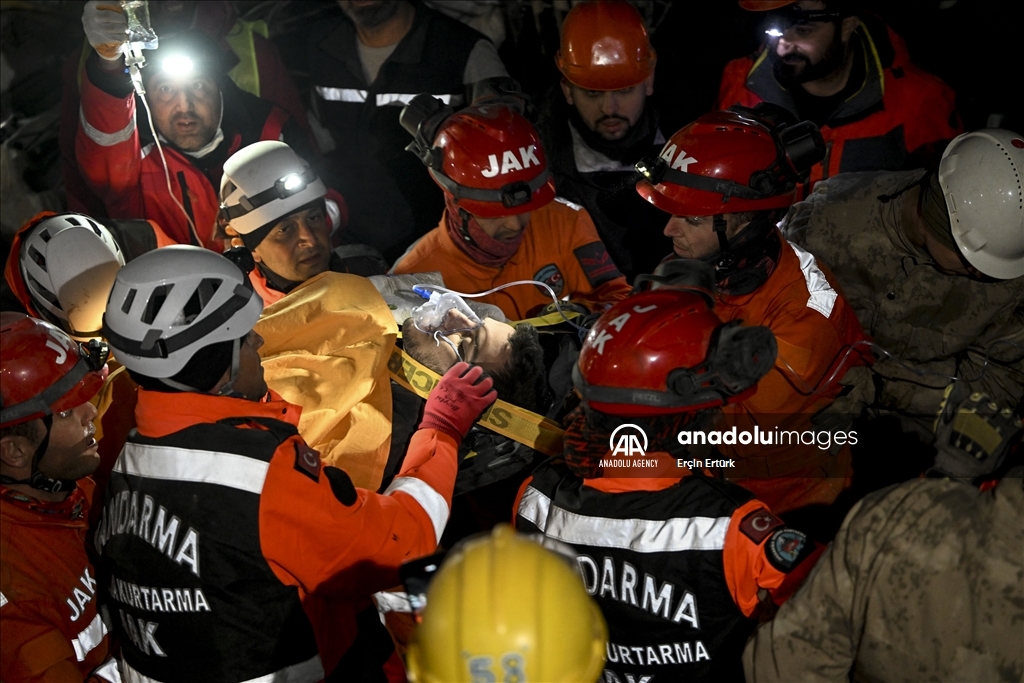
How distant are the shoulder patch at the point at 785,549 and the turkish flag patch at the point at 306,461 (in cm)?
136

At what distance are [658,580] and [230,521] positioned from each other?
128 centimetres

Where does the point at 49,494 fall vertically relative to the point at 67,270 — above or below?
below

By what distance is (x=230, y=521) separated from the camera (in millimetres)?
2750

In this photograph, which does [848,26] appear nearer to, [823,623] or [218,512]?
[823,623]

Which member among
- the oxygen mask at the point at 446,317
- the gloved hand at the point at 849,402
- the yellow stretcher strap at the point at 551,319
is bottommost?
the gloved hand at the point at 849,402

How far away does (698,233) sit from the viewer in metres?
4.02

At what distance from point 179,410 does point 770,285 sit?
2394 mm

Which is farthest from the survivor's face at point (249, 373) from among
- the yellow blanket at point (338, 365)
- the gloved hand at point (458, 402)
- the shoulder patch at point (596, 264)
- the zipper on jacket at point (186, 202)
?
the zipper on jacket at point (186, 202)

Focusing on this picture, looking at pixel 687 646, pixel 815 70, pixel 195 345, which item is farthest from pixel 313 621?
pixel 815 70

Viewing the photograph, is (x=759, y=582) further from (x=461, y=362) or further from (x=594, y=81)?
(x=594, y=81)

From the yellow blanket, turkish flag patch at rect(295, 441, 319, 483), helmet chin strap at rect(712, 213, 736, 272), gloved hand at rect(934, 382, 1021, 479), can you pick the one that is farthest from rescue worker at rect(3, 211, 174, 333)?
gloved hand at rect(934, 382, 1021, 479)

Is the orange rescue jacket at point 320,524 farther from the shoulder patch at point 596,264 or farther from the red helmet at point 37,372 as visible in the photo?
the shoulder patch at point 596,264

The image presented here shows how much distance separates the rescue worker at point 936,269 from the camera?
3783mm

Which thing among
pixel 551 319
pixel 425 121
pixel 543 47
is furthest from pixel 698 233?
pixel 543 47
